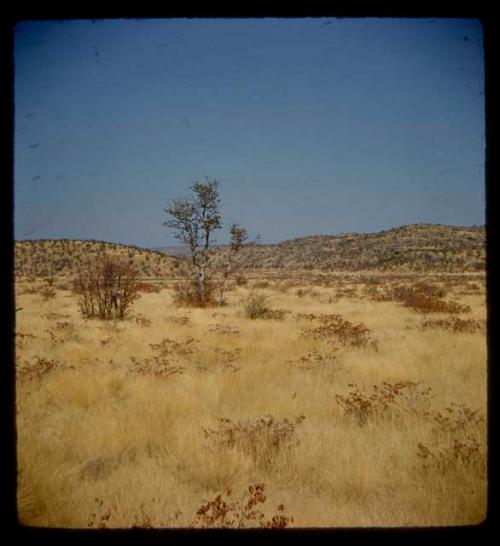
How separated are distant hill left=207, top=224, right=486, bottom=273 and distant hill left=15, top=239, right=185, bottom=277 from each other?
15424 mm

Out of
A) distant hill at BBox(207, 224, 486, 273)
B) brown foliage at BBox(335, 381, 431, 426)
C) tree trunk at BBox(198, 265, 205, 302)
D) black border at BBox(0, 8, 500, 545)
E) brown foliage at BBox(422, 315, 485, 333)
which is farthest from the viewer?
distant hill at BBox(207, 224, 486, 273)

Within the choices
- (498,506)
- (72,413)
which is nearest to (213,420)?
(72,413)

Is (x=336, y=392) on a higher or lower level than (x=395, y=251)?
lower

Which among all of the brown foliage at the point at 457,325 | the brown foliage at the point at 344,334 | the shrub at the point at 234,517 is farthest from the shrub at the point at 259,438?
the brown foliage at the point at 457,325

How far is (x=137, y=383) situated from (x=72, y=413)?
3.66 ft

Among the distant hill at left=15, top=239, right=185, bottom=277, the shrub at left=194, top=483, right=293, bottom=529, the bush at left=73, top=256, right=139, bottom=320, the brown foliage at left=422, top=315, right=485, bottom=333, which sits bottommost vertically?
the shrub at left=194, top=483, right=293, bottom=529

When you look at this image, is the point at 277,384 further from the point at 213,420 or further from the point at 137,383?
the point at 137,383

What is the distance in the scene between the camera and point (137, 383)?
5953 mm

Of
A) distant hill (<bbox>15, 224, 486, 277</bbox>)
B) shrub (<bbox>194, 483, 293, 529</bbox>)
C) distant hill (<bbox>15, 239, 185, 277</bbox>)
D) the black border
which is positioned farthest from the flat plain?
distant hill (<bbox>15, 239, 185, 277</bbox>)

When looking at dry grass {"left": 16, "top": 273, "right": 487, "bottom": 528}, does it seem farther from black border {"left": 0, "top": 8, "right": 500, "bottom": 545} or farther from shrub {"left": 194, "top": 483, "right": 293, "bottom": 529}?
black border {"left": 0, "top": 8, "right": 500, "bottom": 545}

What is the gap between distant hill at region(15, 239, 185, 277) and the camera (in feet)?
193

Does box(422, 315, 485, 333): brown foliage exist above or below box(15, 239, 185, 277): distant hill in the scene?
below

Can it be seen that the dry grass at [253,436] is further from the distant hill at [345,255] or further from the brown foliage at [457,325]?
the distant hill at [345,255]

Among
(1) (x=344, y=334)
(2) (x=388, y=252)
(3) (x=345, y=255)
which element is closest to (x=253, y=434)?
(1) (x=344, y=334)
